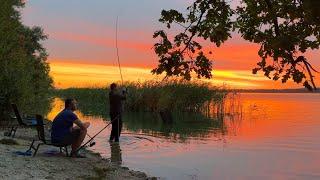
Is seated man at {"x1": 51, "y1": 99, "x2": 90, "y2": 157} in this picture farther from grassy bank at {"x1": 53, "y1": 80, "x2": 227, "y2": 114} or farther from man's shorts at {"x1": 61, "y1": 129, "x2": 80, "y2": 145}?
grassy bank at {"x1": 53, "y1": 80, "x2": 227, "y2": 114}

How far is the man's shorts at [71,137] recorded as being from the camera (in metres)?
12.6

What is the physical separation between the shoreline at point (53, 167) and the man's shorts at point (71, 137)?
0.41 m

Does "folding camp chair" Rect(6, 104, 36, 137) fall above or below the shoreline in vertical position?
above

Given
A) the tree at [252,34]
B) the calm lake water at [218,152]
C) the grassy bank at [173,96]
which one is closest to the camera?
the tree at [252,34]

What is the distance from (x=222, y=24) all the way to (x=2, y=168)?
200 inches

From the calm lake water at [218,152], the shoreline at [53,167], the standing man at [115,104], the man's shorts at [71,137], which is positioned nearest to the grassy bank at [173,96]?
the calm lake water at [218,152]

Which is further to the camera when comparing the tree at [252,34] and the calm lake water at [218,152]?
the calm lake water at [218,152]

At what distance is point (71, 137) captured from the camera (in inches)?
501

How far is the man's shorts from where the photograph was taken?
497 inches

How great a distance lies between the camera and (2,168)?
1058 cm

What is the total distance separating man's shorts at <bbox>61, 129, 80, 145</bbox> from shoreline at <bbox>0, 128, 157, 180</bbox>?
41 centimetres

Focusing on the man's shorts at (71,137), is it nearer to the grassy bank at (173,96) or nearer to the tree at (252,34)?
the tree at (252,34)

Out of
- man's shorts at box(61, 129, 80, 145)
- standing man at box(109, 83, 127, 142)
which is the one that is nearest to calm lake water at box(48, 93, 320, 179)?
standing man at box(109, 83, 127, 142)

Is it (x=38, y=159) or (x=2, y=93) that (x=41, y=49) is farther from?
(x=38, y=159)
